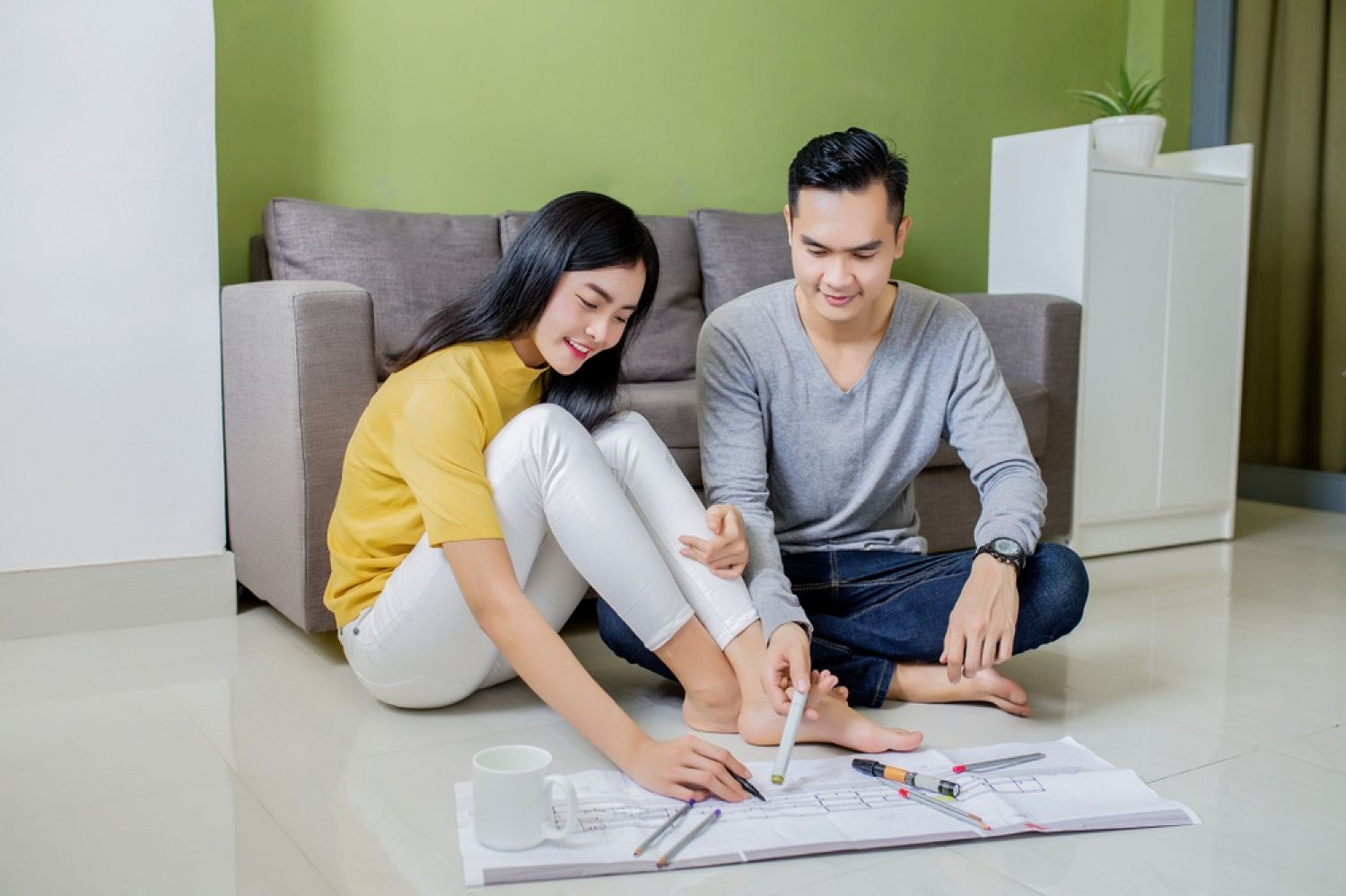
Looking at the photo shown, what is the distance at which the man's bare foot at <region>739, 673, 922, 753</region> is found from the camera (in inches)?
58.0

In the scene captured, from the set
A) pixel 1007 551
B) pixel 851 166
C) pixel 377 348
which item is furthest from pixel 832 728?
pixel 377 348

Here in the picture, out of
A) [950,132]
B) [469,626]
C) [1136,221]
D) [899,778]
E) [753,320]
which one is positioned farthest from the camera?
[950,132]

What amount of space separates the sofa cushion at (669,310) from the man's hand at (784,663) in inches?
46.9

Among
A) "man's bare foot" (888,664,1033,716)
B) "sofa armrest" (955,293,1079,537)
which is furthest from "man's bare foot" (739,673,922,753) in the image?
"sofa armrest" (955,293,1079,537)

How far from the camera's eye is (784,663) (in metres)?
1.44

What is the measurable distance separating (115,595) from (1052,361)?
78.8 inches

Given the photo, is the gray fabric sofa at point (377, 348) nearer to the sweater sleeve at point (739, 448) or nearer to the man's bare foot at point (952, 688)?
the sweater sleeve at point (739, 448)

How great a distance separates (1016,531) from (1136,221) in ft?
5.42

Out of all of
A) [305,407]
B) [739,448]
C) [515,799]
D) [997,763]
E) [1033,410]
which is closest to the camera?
[515,799]

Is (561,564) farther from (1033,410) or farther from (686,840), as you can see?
(1033,410)

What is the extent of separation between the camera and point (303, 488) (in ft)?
6.30

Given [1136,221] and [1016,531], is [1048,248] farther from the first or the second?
[1016,531]

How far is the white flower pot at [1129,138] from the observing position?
3.00 meters

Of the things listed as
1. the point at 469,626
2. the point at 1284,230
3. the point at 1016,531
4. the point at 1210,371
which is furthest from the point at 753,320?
the point at 1284,230
